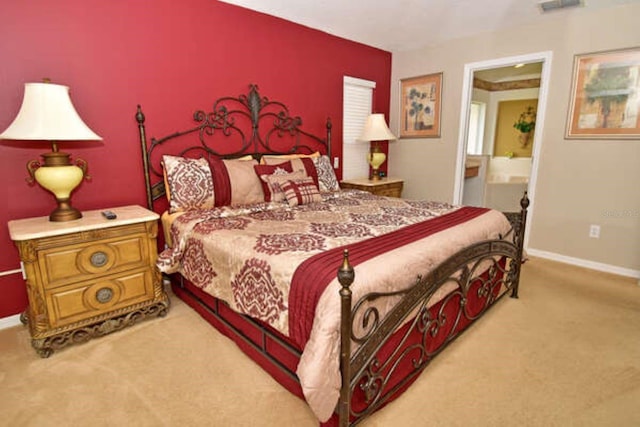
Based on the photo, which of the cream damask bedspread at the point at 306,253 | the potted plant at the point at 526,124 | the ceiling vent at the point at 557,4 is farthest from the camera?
the potted plant at the point at 526,124

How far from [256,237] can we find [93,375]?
1160 mm

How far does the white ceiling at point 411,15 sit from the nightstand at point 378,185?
5.57 feet

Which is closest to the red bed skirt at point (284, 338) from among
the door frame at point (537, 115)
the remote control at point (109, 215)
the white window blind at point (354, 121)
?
the remote control at point (109, 215)

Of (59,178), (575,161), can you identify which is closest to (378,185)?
(575,161)

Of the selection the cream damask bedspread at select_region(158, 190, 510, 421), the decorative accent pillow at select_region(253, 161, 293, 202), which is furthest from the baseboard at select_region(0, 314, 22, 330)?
the decorative accent pillow at select_region(253, 161, 293, 202)

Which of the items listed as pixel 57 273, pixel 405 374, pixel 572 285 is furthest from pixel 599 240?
pixel 57 273

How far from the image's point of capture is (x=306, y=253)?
160 centimetres

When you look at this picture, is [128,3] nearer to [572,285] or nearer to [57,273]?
[57,273]

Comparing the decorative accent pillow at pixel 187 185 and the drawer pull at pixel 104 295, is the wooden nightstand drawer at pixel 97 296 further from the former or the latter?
the decorative accent pillow at pixel 187 185

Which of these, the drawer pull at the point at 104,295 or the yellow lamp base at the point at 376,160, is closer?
the drawer pull at the point at 104,295

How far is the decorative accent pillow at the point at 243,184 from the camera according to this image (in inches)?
106

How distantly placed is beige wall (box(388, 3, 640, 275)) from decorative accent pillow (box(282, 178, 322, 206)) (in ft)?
7.60

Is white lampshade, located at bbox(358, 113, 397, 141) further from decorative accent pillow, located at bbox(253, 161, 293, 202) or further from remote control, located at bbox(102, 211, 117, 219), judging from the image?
remote control, located at bbox(102, 211, 117, 219)

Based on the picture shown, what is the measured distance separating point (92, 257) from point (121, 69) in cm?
141
